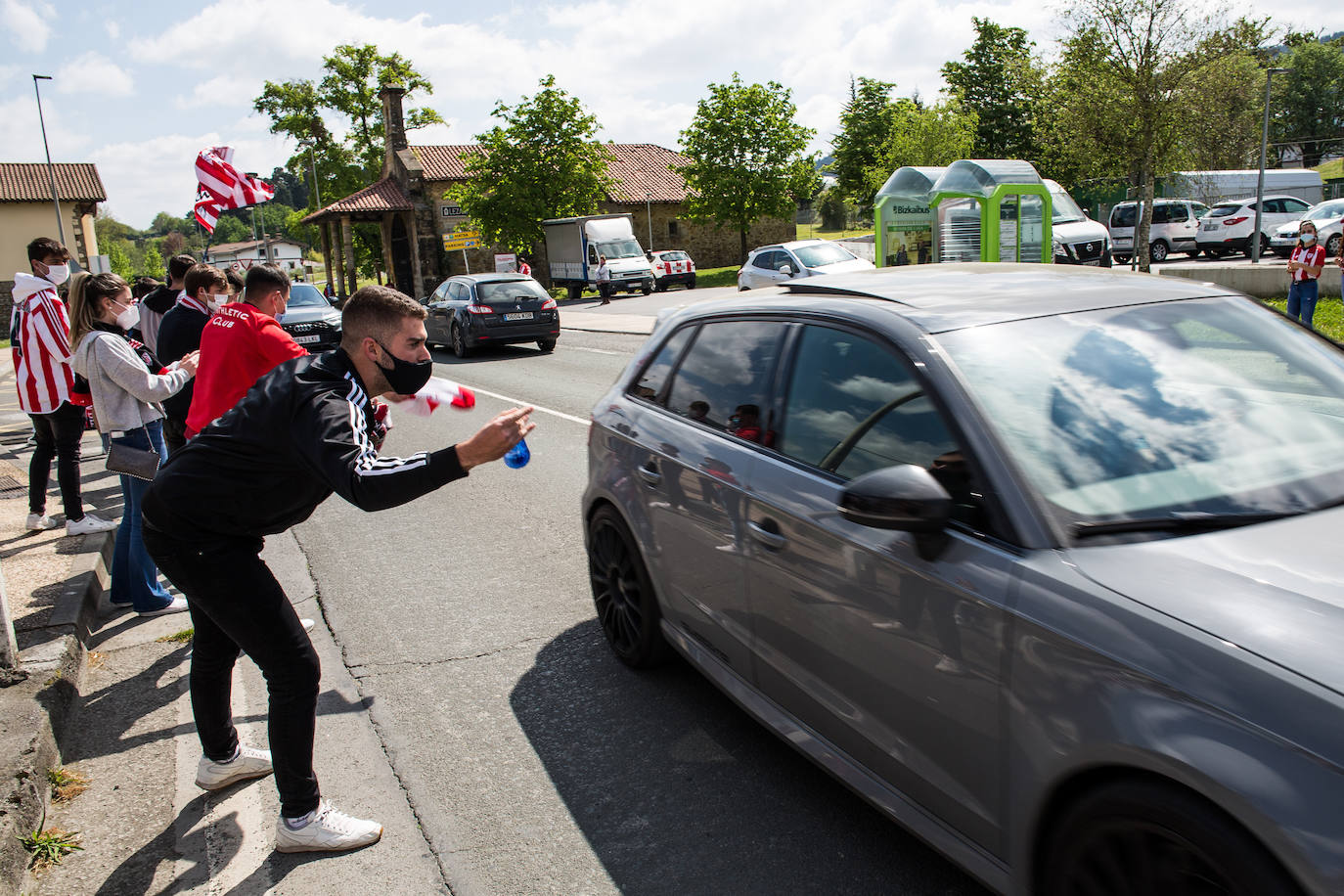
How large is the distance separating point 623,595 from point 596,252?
3396cm

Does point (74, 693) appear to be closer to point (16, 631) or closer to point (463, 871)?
point (16, 631)

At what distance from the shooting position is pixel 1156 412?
8.23 ft

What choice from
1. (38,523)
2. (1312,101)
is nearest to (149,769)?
(38,523)

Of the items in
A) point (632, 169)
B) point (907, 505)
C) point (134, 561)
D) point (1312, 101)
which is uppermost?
point (1312, 101)

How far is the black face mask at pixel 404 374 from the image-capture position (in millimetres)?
2963

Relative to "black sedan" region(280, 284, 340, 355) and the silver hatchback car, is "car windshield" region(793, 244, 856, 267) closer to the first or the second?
"black sedan" region(280, 284, 340, 355)

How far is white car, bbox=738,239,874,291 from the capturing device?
21.5 m

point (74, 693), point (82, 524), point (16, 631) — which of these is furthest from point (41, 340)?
point (74, 693)

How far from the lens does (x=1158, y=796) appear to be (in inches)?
71.3

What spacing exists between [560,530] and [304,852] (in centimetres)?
363

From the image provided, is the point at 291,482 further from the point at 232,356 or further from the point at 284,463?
the point at 232,356

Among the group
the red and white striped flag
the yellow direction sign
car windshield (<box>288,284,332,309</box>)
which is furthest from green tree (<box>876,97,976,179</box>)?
the red and white striped flag

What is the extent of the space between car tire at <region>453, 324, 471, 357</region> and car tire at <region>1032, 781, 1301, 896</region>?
1785 centimetres

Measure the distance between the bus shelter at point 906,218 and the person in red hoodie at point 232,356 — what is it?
60.3ft
